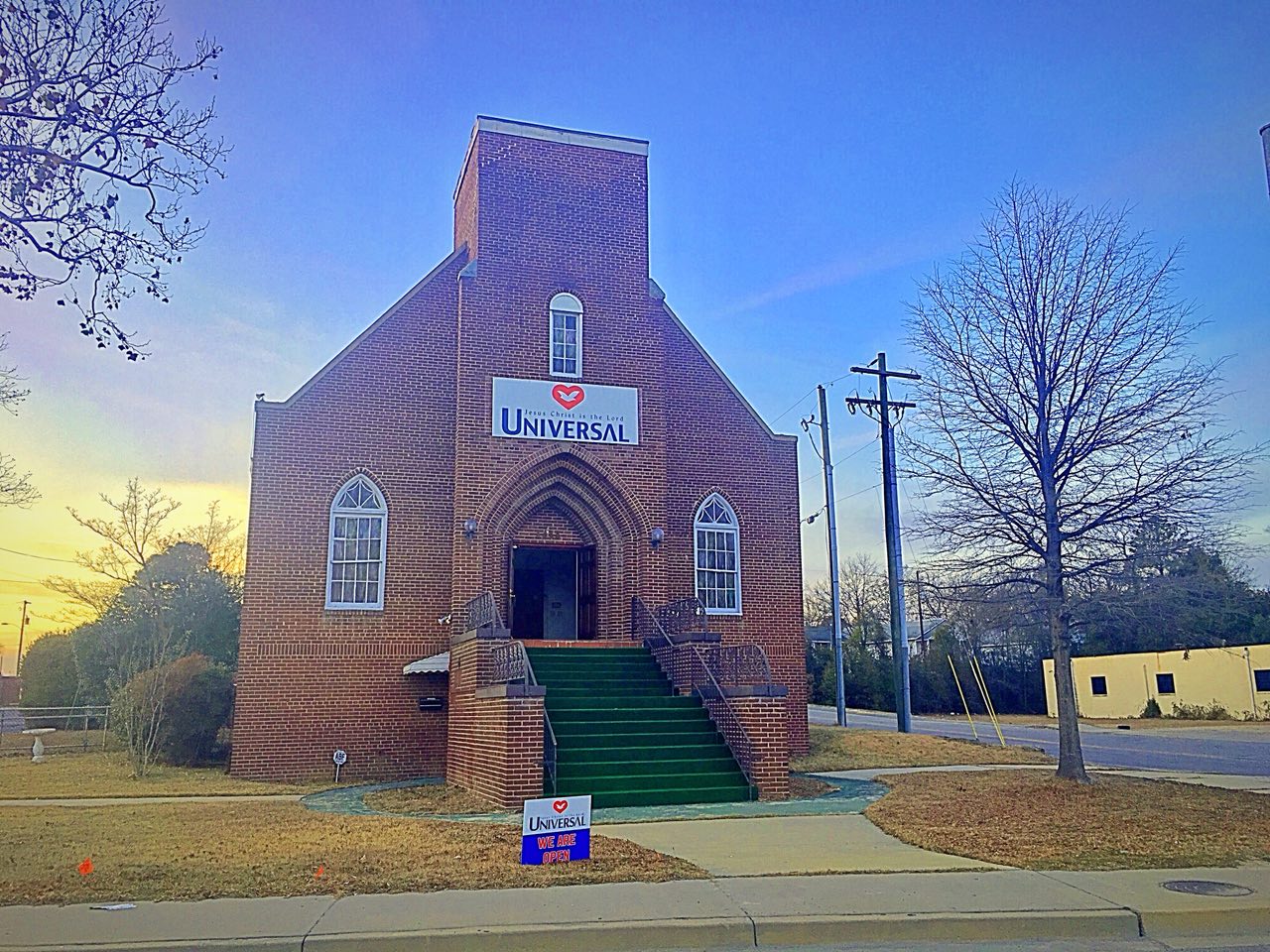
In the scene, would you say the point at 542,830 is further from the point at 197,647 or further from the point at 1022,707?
the point at 1022,707

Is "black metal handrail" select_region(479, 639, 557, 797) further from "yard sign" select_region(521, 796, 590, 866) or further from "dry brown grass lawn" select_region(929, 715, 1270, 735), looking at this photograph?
"dry brown grass lawn" select_region(929, 715, 1270, 735)

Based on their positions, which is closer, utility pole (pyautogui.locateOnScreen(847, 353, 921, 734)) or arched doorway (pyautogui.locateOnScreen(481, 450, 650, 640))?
arched doorway (pyautogui.locateOnScreen(481, 450, 650, 640))

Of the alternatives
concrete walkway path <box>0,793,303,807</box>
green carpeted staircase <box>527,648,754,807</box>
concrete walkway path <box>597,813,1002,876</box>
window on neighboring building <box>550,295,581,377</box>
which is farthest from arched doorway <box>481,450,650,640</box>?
concrete walkway path <box>597,813,1002,876</box>

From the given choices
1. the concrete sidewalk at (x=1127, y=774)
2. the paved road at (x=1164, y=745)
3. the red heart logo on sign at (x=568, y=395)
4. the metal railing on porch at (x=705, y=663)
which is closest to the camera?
the metal railing on porch at (x=705, y=663)

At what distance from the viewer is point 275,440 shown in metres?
18.7

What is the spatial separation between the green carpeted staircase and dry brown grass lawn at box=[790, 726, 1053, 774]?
3860mm

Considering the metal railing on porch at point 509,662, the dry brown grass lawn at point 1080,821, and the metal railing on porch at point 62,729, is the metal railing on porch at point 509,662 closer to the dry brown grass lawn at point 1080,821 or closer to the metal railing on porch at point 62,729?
the dry brown grass lawn at point 1080,821

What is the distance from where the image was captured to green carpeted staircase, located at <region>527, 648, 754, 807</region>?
1355 cm

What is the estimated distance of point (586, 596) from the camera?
20.0 meters

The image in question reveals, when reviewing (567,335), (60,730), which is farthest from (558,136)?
(60,730)

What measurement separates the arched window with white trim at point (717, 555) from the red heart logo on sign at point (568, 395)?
3.61 meters

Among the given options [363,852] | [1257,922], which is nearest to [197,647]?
[363,852]

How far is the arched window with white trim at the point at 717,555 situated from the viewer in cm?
2083

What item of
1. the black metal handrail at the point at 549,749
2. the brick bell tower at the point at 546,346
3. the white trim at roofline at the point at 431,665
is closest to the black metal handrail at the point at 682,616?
the brick bell tower at the point at 546,346
